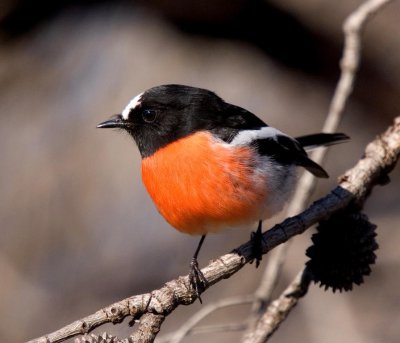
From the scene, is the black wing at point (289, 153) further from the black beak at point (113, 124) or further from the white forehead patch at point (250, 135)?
the black beak at point (113, 124)

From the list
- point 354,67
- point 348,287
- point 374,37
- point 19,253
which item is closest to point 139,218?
point 19,253

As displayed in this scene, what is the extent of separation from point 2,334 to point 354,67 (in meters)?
3.90

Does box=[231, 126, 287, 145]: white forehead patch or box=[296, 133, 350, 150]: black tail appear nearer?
box=[231, 126, 287, 145]: white forehead patch

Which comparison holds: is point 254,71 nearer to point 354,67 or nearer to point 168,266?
point 168,266

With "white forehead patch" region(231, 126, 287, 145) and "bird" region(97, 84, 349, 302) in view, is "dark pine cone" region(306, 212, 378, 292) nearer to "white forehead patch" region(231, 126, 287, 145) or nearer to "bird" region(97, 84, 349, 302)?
"bird" region(97, 84, 349, 302)

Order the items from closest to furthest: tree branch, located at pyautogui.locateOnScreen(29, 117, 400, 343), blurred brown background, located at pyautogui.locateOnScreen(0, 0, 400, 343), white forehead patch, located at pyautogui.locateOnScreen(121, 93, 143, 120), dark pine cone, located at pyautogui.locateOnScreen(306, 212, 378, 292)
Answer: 1. tree branch, located at pyautogui.locateOnScreen(29, 117, 400, 343)
2. dark pine cone, located at pyautogui.locateOnScreen(306, 212, 378, 292)
3. white forehead patch, located at pyautogui.locateOnScreen(121, 93, 143, 120)
4. blurred brown background, located at pyautogui.locateOnScreen(0, 0, 400, 343)

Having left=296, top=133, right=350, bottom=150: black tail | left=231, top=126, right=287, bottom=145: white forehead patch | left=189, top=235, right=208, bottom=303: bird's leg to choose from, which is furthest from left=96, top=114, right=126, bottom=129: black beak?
left=189, top=235, right=208, bottom=303: bird's leg

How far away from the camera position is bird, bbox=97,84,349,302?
3.36 metres

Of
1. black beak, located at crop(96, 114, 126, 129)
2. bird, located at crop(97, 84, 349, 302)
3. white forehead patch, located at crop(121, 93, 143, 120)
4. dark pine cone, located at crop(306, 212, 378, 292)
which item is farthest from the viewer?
black beak, located at crop(96, 114, 126, 129)

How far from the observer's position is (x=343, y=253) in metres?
3.06

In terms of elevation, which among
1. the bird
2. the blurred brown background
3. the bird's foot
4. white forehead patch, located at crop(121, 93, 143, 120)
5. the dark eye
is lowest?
the bird's foot

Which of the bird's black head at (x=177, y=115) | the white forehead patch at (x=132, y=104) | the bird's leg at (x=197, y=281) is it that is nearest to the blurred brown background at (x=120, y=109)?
the bird's black head at (x=177, y=115)

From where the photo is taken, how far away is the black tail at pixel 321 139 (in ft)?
12.8

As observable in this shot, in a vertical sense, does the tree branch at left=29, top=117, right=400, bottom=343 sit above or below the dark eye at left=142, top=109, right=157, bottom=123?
below
